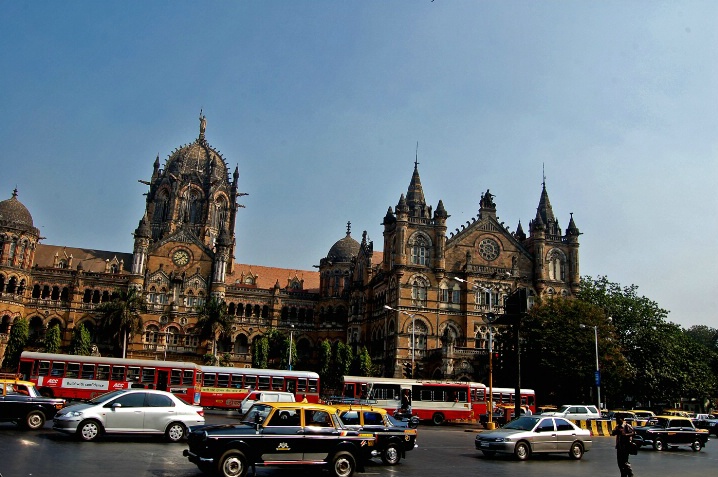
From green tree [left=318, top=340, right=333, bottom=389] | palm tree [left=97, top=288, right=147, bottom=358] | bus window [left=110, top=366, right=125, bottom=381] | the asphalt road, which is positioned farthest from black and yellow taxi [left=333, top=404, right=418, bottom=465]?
palm tree [left=97, top=288, right=147, bottom=358]

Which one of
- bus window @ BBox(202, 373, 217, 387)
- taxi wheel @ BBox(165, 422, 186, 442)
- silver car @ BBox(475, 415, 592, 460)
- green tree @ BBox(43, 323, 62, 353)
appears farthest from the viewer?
green tree @ BBox(43, 323, 62, 353)

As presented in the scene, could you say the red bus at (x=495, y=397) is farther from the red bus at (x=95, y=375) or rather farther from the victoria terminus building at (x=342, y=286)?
the red bus at (x=95, y=375)

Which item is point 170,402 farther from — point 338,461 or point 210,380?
point 210,380

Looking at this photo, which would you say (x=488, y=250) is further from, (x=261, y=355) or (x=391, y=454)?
(x=391, y=454)

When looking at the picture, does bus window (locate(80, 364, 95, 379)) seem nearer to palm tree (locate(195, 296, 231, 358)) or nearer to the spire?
palm tree (locate(195, 296, 231, 358))

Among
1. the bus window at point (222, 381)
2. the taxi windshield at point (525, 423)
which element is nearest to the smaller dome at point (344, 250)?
the bus window at point (222, 381)

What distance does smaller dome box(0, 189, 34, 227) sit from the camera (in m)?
69.3

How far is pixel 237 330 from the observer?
76375 millimetres

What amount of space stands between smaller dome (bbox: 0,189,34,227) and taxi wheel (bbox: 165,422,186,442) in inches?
2236

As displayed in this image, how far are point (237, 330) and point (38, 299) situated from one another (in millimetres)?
21149

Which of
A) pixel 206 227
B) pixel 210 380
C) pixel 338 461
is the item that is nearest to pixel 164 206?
pixel 206 227

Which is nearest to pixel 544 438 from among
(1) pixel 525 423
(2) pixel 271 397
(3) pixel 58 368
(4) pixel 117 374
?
(1) pixel 525 423

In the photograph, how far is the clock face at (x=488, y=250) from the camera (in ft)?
228

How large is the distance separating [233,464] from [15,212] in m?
65.0
